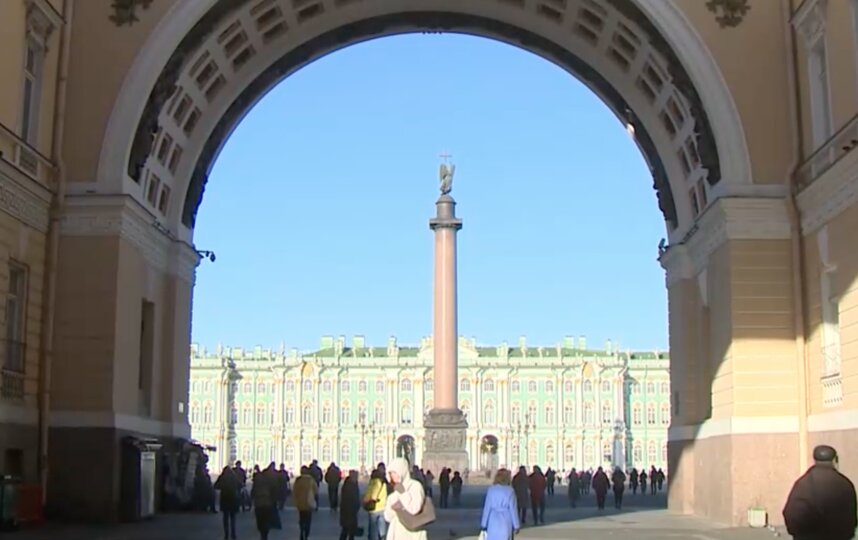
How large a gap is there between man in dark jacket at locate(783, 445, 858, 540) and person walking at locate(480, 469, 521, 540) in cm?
711

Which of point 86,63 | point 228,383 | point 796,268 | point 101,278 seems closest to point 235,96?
point 86,63

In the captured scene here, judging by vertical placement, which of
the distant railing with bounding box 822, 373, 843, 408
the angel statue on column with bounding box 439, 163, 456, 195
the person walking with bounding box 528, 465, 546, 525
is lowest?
the person walking with bounding box 528, 465, 546, 525

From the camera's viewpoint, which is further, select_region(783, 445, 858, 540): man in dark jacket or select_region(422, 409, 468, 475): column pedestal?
select_region(422, 409, 468, 475): column pedestal

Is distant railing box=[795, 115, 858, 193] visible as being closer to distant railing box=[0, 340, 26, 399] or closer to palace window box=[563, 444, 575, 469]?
distant railing box=[0, 340, 26, 399]

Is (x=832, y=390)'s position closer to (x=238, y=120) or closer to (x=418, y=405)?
(x=238, y=120)

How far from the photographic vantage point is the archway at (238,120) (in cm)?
2822

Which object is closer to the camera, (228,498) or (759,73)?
(228,498)

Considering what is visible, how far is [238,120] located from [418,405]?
130 metres

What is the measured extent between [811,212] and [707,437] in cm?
604

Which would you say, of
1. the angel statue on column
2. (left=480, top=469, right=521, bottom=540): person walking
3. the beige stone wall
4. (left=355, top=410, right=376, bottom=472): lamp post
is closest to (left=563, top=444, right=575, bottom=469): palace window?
(left=355, top=410, right=376, bottom=472): lamp post

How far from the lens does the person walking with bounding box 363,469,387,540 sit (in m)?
20.2

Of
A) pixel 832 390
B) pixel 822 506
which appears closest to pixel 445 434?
pixel 832 390

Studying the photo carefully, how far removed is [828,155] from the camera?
26.1 metres

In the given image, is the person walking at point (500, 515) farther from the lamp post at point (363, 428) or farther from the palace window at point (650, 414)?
the palace window at point (650, 414)
